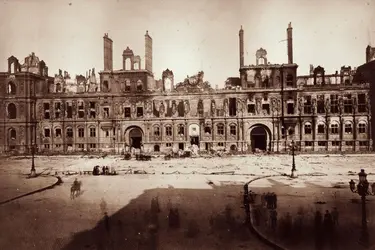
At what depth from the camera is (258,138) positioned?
145 feet

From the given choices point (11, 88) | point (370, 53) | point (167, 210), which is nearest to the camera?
point (167, 210)

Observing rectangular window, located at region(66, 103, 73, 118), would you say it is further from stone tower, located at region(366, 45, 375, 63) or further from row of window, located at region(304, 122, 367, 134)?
stone tower, located at region(366, 45, 375, 63)

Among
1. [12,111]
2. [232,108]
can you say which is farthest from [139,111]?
[12,111]

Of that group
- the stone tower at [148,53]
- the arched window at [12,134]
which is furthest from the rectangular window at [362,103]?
the arched window at [12,134]

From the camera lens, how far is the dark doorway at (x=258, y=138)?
43.7 meters

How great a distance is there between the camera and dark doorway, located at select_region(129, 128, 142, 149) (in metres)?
45.1

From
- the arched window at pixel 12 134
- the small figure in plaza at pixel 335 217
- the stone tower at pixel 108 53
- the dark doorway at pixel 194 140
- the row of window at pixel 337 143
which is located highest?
the stone tower at pixel 108 53

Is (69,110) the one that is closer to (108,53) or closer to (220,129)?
(108,53)

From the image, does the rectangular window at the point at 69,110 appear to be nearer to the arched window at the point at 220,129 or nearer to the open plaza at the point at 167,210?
the arched window at the point at 220,129

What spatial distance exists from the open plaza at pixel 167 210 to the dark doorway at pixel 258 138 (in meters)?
18.2

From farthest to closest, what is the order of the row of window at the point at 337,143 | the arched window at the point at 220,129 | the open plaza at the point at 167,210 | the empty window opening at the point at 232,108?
1. the empty window opening at the point at 232,108
2. the arched window at the point at 220,129
3. the row of window at the point at 337,143
4. the open plaza at the point at 167,210

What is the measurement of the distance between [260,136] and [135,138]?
59.0ft

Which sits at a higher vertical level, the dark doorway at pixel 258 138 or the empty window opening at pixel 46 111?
the empty window opening at pixel 46 111

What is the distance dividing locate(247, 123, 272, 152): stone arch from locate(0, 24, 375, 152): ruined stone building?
138 mm
